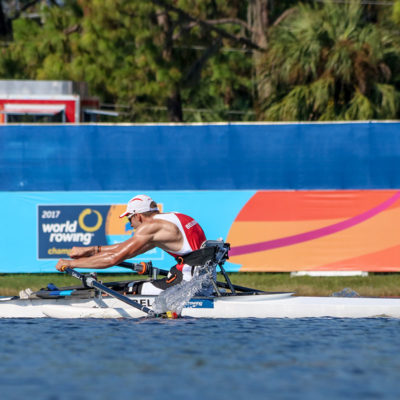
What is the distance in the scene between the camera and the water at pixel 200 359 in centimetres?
707

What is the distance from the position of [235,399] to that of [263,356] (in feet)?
5.84

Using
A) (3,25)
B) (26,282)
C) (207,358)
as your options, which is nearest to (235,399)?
(207,358)

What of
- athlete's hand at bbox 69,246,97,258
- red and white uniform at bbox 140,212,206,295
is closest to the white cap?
red and white uniform at bbox 140,212,206,295

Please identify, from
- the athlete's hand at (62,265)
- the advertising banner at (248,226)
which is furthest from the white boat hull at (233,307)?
the advertising banner at (248,226)

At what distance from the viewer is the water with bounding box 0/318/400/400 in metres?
7.07

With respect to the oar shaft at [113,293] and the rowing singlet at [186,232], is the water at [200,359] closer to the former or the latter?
the oar shaft at [113,293]

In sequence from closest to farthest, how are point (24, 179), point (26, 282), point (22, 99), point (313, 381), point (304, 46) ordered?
point (313, 381) → point (26, 282) → point (24, 179) → point (304, 46) → point (22, 99)

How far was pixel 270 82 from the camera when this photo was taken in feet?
77.9

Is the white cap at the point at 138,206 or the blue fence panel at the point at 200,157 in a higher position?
the blue fence panel at the point at 200,157

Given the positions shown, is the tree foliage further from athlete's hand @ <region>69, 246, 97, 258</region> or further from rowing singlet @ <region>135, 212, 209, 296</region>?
athlete's hand @ <region>69, 246, 97, 258</region>

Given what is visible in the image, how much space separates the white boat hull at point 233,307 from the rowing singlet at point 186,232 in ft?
2.14

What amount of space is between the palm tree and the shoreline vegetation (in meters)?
6.72

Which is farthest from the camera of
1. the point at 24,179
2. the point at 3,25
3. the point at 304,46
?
the point at 3,25

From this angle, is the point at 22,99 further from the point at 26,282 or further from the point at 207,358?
the point at 207,358
